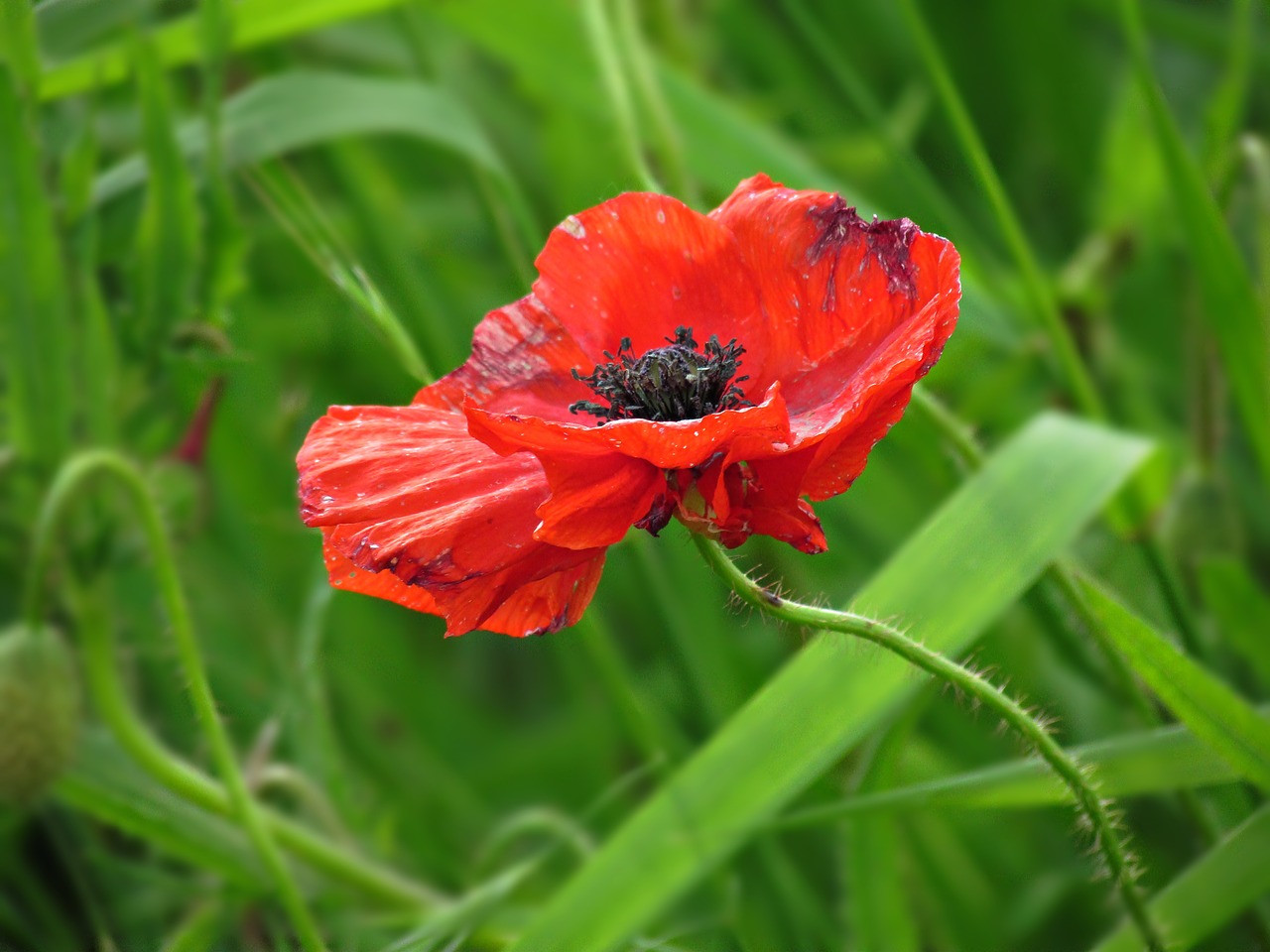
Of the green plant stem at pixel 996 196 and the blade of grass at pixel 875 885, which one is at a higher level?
the green plant stem at pixel 996 196

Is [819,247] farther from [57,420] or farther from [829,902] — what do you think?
[829,902]

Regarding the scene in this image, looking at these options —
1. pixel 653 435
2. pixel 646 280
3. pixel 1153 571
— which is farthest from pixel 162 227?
pixel 1153 571

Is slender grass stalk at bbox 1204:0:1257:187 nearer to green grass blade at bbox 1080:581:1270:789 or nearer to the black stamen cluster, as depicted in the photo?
green grass blade at bbox 1080:581:1270:789

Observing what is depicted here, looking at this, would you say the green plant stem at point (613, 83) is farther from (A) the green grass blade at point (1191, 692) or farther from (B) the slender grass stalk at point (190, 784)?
(B) the slender grass stalk at point (190, 784)

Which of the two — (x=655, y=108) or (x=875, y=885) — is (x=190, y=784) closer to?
(x=875, y=885)

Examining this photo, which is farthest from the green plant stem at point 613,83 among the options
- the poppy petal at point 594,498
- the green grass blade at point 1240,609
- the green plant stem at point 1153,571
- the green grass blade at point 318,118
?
the green grass blade at point 1240,609

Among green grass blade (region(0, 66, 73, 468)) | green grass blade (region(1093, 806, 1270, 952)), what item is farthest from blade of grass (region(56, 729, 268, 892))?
green grass blade (region(1093, 806, 1270, 952))
